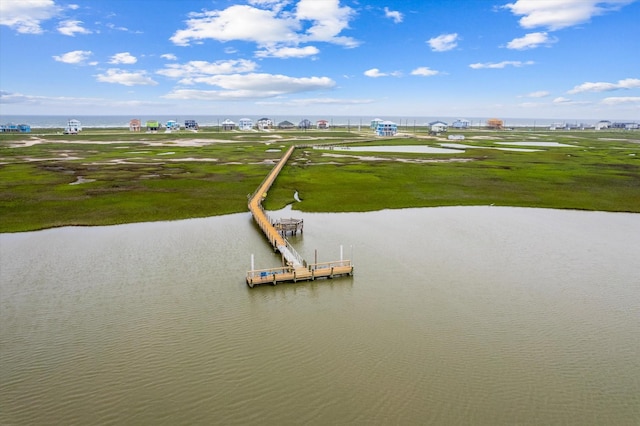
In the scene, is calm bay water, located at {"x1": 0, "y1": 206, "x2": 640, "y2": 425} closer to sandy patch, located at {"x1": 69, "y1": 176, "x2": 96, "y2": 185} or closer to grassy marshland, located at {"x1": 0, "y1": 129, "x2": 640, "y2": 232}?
grassy marshland, located at {"x1": 0, "y1": 129, "x2": 640, "y2": 232}

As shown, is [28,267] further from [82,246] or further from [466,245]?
[466,245]

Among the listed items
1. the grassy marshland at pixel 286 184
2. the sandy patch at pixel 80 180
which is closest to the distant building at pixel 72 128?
the grassy marshland at pixel 286 184

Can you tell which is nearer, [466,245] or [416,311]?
[416,311]

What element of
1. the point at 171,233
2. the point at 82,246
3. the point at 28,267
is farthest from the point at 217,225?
the point at 28,267

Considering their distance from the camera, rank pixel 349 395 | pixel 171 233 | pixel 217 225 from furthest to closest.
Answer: pixel 217 225 < pixel 171 233 < pixel 349 395

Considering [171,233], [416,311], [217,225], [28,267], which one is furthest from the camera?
[217,225]

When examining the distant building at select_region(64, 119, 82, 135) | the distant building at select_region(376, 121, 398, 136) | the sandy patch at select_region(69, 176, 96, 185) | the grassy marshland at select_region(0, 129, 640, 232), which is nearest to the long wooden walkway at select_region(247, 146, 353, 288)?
the grassy marshland at select_region(0, 129, 640, 232)

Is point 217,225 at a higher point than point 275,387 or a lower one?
higher
